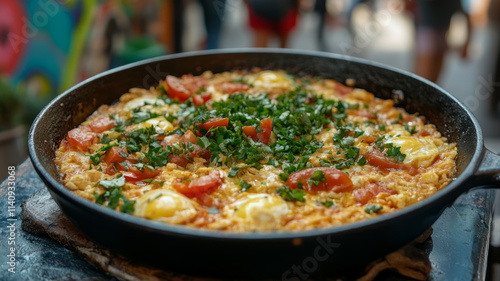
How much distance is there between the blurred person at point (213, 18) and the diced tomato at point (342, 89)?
368 cm

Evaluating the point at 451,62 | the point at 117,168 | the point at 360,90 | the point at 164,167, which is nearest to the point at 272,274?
the point at 164,167

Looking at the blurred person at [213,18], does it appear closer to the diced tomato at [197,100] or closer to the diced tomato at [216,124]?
the diced tomato at [197,100]

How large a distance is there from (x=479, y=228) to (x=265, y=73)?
2076mm

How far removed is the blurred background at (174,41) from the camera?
530 centimetres

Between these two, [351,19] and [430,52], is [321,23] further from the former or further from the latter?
[430,52]

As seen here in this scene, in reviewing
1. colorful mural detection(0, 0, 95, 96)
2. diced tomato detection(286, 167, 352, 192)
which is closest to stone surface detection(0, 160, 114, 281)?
diced tomato detection(286, 167, 352, 192)

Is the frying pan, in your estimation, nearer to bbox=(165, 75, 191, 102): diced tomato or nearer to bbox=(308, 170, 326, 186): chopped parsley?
bbox=(308, 170, 326, 186): chopped parsley

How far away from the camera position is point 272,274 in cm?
193

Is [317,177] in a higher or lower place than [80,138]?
higher

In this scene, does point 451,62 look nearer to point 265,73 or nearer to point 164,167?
point 265,73

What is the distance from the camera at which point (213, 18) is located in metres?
7.07

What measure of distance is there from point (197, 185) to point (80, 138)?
3.21ft

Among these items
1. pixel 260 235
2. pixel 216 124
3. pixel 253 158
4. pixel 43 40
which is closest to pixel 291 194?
pixel 253 158

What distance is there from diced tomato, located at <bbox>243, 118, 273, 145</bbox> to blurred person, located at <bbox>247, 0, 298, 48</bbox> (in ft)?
12.7
